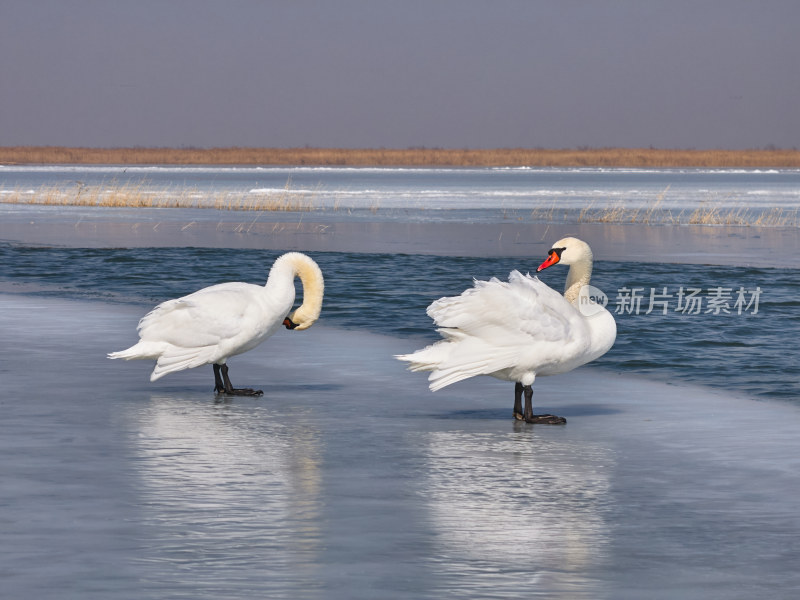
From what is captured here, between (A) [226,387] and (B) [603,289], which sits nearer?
(A) [226,387]

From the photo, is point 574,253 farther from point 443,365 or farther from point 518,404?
point 443,365

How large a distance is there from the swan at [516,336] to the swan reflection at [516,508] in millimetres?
488

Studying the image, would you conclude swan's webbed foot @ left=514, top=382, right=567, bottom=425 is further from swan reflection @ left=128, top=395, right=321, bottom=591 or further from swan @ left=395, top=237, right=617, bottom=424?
swan reflection @ left=128, top=395, right=321, bottom=591

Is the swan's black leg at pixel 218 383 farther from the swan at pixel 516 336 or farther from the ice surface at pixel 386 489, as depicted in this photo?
the swan at pixel 516 336

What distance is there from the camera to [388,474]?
776 centimetres

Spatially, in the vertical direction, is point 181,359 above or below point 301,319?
below

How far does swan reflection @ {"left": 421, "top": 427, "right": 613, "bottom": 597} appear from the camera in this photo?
5699 millimetres

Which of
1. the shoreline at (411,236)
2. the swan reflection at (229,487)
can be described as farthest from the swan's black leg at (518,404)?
the shoreline at (411,236)

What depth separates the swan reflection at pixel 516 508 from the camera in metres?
5.70

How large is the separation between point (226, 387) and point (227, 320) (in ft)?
2.14

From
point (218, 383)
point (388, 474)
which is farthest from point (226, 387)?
point (388, 474)

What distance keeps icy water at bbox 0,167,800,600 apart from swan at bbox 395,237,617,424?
37 cm

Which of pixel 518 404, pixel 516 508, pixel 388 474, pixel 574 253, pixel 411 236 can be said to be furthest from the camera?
pixel 411 236

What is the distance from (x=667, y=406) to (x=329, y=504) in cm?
428
